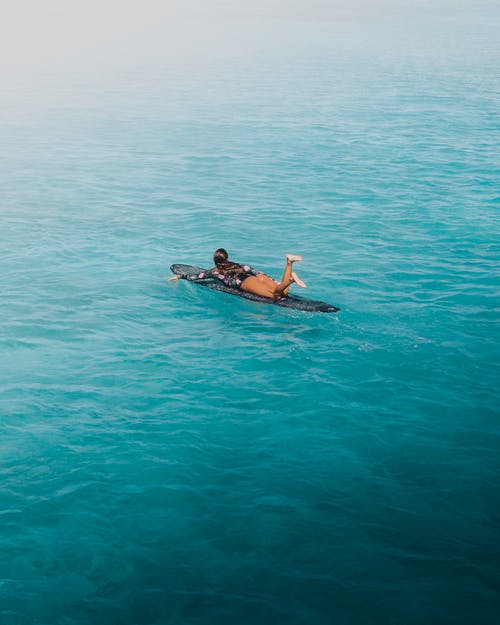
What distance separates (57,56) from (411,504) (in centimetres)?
7216

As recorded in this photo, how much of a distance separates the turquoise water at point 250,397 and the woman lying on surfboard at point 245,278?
1.58ft

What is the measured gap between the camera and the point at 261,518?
11.2m

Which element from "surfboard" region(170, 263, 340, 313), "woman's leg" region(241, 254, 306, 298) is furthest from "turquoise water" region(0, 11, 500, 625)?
"woman's leg" region(241, 254, 306, 298)

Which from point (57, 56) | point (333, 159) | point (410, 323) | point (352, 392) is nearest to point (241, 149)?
point (333, 159)

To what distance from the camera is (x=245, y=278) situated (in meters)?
18.4

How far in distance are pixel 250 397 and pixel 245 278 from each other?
15.7 ft

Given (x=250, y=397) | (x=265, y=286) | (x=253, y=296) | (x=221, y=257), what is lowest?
(x=250, y=397)

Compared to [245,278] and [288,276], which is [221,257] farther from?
[288,276]

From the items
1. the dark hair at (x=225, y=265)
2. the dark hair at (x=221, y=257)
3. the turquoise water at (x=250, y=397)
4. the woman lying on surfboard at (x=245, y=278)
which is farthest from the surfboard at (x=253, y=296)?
the dark hair at (x=221, y=257)

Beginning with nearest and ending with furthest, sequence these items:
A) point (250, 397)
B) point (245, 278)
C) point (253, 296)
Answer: point (250, 397) → point (253, 296) → point (245, 278)

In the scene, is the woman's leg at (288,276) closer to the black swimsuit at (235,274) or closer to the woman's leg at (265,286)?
the woman's leg at (265,286)

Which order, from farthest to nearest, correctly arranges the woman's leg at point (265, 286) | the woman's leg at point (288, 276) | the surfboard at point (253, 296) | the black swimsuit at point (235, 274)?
the black swimsuit at point (235, 274) → the woman's leg at point (265, 286) → the surfboard at point (253, 296) → the woman's leg at point (288, 276)

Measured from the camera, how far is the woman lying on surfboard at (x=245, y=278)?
17.8 meters

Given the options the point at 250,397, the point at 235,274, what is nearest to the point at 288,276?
the point at 235,274
